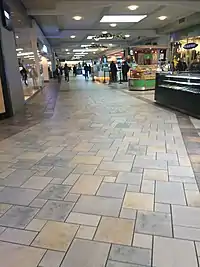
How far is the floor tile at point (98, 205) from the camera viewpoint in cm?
216

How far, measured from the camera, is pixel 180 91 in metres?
6.24

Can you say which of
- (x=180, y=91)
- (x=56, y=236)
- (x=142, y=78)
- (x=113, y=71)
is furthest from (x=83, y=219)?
(x=113, y=71)

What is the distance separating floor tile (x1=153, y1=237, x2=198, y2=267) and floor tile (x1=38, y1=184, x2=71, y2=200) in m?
1.05

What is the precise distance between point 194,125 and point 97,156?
8.09 ft

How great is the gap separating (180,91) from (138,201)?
4.59 metres

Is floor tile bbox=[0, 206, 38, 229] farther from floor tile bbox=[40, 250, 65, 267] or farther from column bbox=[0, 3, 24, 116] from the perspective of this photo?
column bbox=[0, 3, 24, 116]

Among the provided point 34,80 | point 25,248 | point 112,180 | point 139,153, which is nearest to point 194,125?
point 139,153

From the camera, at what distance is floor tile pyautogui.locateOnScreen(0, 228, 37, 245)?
71.7 inches

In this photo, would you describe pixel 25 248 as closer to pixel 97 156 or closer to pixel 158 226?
pixel 158 226

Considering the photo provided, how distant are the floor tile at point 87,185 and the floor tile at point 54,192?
84 millimetres

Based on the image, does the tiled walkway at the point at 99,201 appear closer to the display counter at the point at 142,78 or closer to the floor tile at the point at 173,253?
the floor tile at the point at 173,253

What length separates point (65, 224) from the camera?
2.00m

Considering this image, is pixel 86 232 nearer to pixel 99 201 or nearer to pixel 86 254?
pixel 86 254

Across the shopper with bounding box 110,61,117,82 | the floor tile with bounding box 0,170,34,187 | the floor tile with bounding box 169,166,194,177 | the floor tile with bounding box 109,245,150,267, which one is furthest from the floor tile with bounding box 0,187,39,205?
the shopper with bounding box 110,61,117,82
